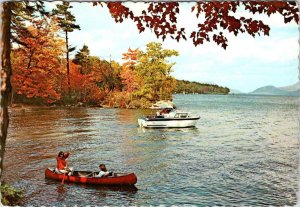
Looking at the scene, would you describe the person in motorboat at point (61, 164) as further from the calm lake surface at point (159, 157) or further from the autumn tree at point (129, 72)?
the autumn tree at point (129, 72)

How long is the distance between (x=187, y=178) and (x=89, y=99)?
2700 millimetres

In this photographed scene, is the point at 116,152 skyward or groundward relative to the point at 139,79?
groundward

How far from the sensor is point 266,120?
1159cm

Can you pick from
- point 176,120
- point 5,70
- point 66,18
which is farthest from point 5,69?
point 176,120

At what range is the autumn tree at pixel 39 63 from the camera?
6.16 meters

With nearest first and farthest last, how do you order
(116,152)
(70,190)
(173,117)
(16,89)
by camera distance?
(16,89) → (70,190) → (116,152) → (173,117)

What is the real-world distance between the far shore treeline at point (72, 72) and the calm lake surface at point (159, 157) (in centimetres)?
43

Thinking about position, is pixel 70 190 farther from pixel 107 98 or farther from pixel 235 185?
pixel 235 185

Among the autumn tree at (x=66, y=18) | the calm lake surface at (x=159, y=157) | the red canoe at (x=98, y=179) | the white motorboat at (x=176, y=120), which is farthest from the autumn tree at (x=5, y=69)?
the white motorboat at (x=176, y=120)

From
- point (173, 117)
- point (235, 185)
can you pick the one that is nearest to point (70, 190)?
point (235, 185)

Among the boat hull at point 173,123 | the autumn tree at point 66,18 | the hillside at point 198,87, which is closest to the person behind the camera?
the autumn tree at point 66,18

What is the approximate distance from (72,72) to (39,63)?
2.23 feet

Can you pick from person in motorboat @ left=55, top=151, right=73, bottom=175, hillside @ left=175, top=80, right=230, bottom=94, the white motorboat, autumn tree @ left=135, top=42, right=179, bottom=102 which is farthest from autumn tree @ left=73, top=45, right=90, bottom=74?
the white motorboat

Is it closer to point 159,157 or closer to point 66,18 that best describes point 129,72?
point 66,18
